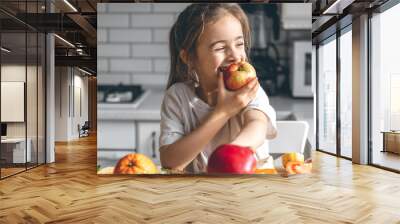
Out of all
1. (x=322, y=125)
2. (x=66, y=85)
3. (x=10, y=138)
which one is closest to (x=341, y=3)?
Result: (x=322, y=125)

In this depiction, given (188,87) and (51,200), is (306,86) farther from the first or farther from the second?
(51,200)

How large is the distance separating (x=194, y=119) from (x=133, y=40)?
147 centimetres

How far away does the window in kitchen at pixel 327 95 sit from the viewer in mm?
9695

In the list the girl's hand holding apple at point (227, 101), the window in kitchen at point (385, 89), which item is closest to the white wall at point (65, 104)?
the girl's hand holding apple at point (227, 101)

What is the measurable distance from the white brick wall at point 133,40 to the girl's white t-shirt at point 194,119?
1.28 ft

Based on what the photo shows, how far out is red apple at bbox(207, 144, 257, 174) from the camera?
5961 millimetres

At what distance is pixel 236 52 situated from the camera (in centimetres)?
600

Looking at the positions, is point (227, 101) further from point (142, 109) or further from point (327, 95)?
point (327, 95)

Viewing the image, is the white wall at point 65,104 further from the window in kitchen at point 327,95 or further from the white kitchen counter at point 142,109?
the white kitchen counter at point 142,109

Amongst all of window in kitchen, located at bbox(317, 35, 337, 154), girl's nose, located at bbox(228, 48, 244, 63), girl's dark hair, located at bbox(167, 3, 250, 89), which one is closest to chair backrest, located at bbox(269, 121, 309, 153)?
girl's nose, located at bbox(228, 48, 244, 63)

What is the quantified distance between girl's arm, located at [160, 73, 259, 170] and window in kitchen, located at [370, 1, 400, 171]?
2702mm

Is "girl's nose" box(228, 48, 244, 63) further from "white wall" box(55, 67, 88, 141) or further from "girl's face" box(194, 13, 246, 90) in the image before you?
"white wall" box(55, 67, 88, 141)

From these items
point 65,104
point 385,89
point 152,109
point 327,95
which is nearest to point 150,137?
point 152,109

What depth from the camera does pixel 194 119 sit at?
5.92m
